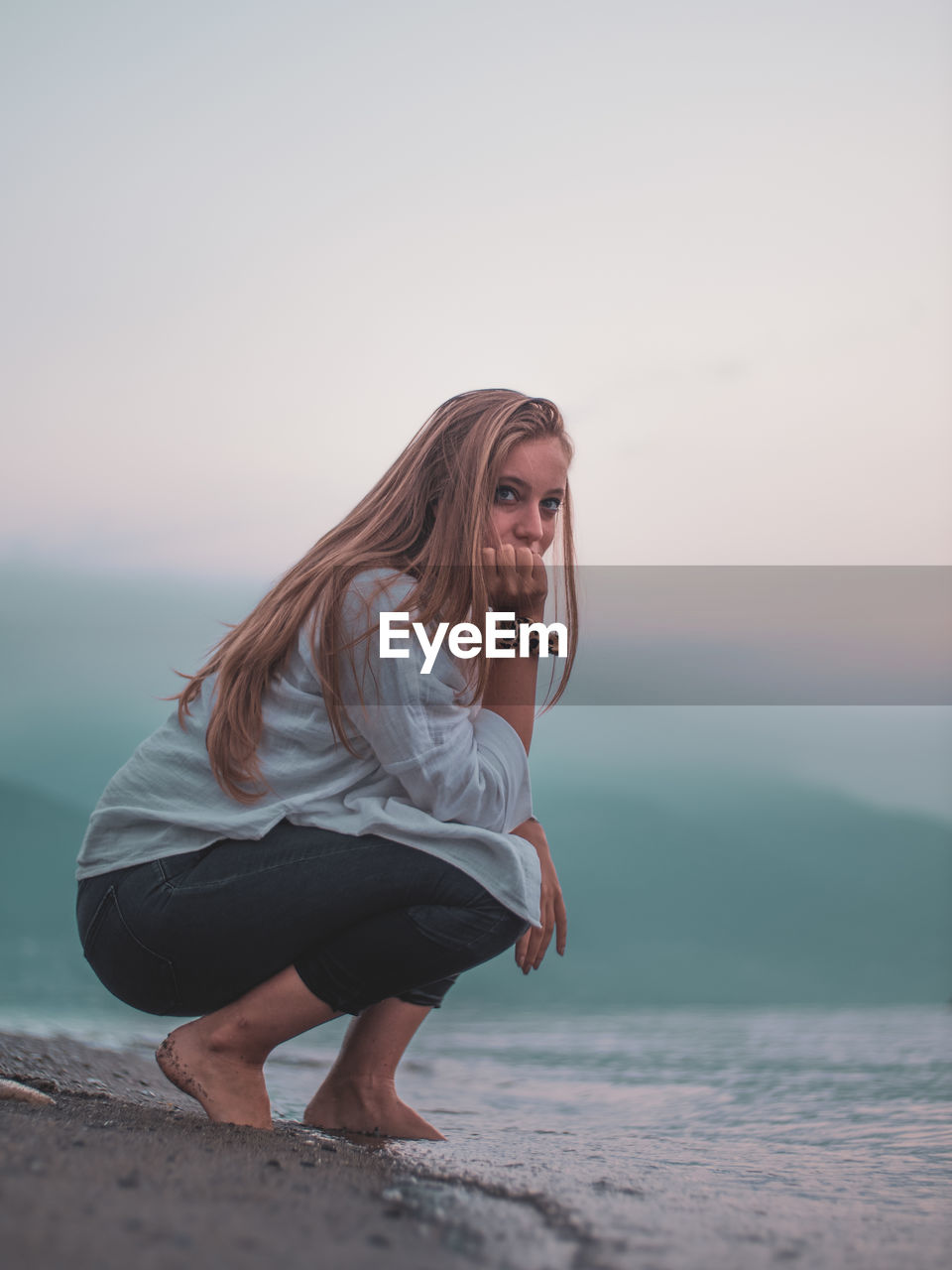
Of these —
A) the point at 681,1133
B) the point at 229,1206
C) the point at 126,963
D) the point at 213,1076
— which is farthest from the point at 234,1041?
the point at 681,1133

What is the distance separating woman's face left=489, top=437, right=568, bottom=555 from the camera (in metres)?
1.72

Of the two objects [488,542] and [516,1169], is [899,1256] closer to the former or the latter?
[516,1169]

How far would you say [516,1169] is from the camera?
4.29 ft

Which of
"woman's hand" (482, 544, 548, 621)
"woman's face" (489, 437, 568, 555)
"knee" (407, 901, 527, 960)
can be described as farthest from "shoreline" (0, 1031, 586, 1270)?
"woman's face" (489, 437, 568, 555)

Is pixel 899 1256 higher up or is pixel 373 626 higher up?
pixel 373 626

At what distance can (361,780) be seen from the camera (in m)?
1.50

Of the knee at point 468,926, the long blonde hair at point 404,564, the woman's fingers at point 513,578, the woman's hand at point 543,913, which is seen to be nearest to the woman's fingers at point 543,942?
the woman's hand at point 543,913

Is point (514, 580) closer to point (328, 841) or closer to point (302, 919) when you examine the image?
point (328, 841)

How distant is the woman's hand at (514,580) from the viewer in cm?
163

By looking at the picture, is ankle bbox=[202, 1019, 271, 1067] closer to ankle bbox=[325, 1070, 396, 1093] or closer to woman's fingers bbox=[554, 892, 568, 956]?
ankle bbox=[325, 1070, 396, 1093]

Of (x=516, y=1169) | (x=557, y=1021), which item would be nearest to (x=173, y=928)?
(x=516, y=1169)

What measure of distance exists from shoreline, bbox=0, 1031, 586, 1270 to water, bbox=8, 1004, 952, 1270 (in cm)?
1

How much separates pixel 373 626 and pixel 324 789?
0.24 meters

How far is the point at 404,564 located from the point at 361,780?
34 cm
